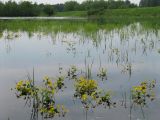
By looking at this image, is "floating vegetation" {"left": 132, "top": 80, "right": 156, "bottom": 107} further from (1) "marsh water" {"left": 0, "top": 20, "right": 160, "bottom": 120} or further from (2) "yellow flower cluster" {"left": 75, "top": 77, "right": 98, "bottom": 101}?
(2) "yellow flower cluster" {"left": 75, "top": 77, "right": 98, "bottom": 101}

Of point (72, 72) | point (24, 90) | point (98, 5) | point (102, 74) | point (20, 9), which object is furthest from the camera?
point (98, 5)

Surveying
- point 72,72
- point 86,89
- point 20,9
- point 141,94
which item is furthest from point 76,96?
point 20,9

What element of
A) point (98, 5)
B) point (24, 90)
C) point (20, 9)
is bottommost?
point (24, 90)

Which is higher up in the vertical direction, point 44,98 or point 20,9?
point 20,9

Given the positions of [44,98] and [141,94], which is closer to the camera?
[44,98]

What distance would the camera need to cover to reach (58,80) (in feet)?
39.6

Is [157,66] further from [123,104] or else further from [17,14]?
[17,14]

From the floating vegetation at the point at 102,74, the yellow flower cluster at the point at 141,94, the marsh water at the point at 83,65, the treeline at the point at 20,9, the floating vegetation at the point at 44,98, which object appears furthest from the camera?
the treeline at the point at 20,9

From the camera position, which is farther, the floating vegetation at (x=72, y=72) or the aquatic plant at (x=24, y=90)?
the floating vegetation at (x=72, y=72)

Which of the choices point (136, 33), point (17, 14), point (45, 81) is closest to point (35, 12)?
point (17, 14)

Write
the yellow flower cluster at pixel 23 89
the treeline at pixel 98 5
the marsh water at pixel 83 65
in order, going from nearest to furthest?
1. the marsh water at pixel 83 65
2. the yellow flower cluster at pixel 23 89
3. the treeline at pixel 98 5

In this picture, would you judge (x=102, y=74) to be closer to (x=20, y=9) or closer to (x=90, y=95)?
(x=90, y=95)

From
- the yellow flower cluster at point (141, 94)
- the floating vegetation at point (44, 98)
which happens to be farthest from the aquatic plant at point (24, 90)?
the yellow flower cluster at point (141, 94)

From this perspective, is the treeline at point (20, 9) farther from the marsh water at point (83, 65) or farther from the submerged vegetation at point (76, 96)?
the submerged vegetation at point (76, 96)
